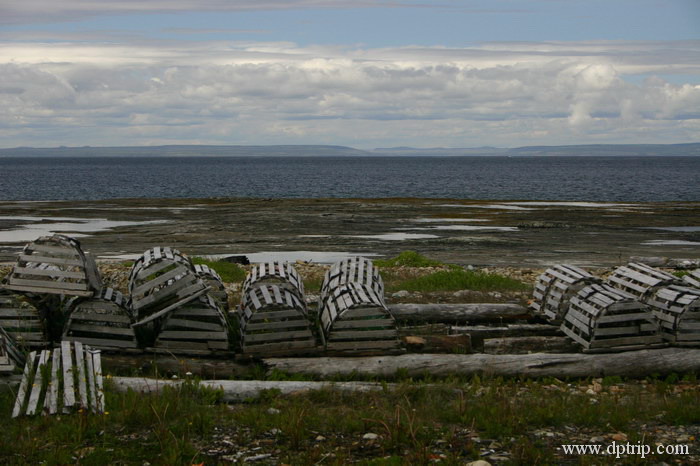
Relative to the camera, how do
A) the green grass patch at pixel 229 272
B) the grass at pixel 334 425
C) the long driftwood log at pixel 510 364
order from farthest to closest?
the green grass patch at pixel 229 272 → the long driftwood log at pixel 510 364 → the grass at pixel 334 425

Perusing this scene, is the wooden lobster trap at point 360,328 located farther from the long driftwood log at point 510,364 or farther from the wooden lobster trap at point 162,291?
the wooden lobster trap at point 162,291

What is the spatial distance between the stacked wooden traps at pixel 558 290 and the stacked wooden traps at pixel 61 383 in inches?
275

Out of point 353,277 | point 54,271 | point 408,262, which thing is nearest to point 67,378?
point 54,271

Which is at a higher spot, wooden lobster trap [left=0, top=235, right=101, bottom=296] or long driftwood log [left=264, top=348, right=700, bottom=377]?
wooden lobster trap [left=0, top=235, right=101, bottom=296]

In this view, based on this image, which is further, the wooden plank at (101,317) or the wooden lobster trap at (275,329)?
the wooden plank at (101,317)

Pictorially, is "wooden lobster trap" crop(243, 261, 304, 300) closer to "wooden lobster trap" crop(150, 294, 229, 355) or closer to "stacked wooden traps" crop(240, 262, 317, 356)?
"stacked wooden traps" crop(240, 262, 317, 356)

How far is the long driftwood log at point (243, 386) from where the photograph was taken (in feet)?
27.4

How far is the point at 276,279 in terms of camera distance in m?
11.4

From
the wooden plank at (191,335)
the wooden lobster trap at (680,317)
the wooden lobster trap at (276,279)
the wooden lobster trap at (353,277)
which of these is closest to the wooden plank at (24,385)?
the wooden plank at (191,335)

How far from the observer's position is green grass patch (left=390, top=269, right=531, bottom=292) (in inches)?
602

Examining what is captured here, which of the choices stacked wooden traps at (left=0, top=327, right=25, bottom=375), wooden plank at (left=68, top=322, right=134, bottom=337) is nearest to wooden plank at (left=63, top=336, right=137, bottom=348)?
wooden plank at (left=68, top=322, right=134, bottom=337)

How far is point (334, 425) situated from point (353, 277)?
13.8 ft

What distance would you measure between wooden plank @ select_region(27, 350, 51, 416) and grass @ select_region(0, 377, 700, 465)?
132mm

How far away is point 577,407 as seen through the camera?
7938 mm
